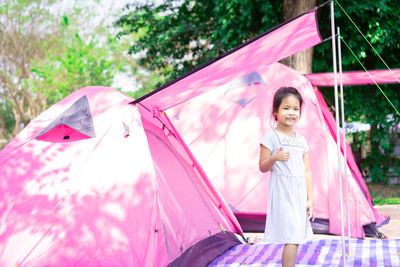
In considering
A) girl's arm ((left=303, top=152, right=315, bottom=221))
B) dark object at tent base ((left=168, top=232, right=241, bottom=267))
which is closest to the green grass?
dark object at tent base ((left=168, top=232, right=241, bottom=267))

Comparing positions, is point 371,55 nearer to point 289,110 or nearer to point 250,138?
point 250,138

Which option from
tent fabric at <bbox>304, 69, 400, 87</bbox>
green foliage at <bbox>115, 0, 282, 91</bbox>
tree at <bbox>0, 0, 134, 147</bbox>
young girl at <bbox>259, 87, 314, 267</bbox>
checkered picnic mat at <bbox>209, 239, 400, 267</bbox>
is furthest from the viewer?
tree at <bbox>0, 0, 134, 147</bbox>

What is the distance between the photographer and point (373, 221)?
530 centimetres

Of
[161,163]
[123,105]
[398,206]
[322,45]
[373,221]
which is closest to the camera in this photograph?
[123,105]

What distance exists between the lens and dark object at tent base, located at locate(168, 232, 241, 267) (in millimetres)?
3916

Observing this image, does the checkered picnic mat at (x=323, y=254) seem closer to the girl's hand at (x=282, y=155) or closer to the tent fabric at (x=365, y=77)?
the girl's hand at (x=282, y=155)

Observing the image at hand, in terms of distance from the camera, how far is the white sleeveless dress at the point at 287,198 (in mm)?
3162

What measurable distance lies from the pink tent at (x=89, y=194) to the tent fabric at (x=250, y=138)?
180 cm

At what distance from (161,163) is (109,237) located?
3.59 ft

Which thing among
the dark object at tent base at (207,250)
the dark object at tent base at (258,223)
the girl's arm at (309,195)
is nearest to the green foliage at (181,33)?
the dark object at tent base at (258,223)

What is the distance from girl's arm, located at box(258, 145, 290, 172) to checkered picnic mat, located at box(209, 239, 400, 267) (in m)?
1.28

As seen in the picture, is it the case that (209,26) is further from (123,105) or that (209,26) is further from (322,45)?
(123,105)

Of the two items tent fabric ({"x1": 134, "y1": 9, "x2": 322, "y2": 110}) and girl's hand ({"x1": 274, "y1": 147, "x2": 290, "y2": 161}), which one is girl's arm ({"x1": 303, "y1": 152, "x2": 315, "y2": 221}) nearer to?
girl's hand ({"x1": 274, "y1": 147, "x2": 290, "y2": 161})

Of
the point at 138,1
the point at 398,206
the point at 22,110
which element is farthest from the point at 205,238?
the point at 22,110
